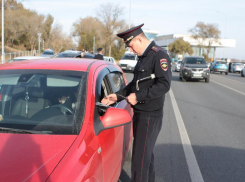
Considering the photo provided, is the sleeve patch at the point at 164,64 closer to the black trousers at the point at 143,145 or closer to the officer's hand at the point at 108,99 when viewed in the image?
the black trousers at the point at 143,145

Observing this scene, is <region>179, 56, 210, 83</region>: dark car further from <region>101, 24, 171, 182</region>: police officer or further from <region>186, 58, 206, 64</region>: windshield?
<region>101, 24, 171, 182</region>: police officer

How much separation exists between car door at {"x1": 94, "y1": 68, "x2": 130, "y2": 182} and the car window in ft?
1.10

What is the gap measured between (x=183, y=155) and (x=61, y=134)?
10.3ft

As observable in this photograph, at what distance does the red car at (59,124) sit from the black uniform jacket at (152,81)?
271mm

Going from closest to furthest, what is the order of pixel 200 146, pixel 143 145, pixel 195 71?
pixel 143 145
pixel 200 146
pixel 195 71

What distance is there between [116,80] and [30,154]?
217cm

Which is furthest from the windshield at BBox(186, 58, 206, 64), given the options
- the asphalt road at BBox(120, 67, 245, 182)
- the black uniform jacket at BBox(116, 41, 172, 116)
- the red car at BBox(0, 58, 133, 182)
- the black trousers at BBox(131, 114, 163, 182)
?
the black trousers at BBox(131, 114, 163, 182)

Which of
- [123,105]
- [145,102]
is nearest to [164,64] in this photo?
[145,102]

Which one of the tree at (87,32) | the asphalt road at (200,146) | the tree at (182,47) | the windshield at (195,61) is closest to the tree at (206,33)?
the tree at (182,47)

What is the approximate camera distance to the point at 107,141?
2.70 m

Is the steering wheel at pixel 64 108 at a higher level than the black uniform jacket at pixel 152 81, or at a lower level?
lower

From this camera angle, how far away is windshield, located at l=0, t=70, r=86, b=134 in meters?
2.61

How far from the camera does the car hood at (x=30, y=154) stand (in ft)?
6.22

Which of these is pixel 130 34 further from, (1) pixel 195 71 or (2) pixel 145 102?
(1) pixel 195 71
